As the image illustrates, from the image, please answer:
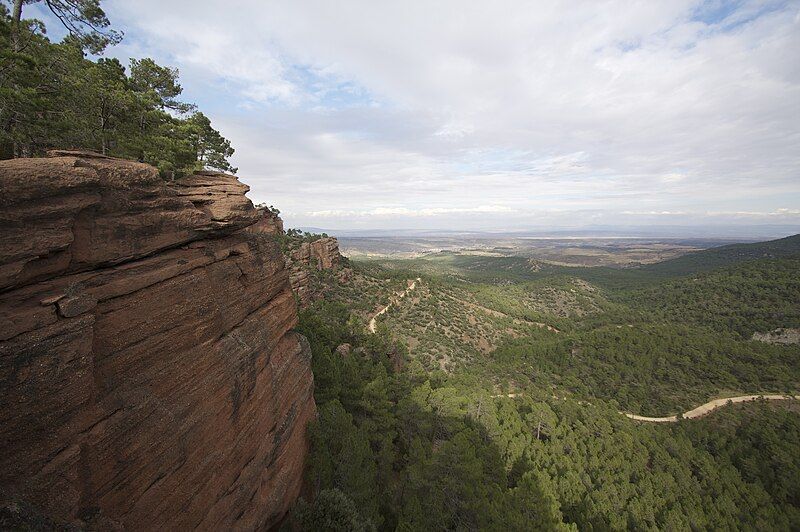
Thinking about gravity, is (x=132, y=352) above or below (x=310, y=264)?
above

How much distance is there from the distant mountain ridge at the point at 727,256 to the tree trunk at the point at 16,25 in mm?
211958

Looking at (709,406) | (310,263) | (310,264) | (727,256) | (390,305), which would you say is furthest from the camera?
(727,256)

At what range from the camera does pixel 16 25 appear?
14.0 metres

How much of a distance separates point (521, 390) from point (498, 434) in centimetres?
2505

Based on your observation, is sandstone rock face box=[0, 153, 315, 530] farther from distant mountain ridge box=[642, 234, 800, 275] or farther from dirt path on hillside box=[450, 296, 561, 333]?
distant mountain ridge box=[642, 234, 800, 275]

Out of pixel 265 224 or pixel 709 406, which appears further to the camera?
pixel 709 406

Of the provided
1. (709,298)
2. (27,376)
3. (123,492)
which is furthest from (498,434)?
(709,298)

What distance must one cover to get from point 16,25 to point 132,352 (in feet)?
57.8

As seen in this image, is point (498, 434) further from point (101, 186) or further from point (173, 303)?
point (101, 186)

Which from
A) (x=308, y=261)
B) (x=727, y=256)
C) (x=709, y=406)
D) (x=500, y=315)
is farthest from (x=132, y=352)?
(x=727, y=256)

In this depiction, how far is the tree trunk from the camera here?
13898 millimetres

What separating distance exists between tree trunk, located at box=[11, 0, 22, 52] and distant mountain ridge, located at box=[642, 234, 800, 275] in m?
212

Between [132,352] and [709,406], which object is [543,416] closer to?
[709,406]

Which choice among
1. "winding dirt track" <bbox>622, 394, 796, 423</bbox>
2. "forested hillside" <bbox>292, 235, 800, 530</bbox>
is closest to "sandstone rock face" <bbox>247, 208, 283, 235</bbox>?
"forested hillside" <bbox>292, 235, 800, 530</bbox>
